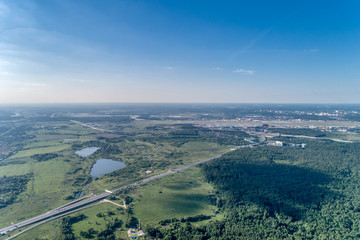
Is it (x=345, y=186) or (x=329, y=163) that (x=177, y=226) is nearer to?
(x=345, y=186)

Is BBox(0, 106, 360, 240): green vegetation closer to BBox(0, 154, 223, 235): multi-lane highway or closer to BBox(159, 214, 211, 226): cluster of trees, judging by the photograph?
BBox(159, 214, 211, 226): cluster of trees

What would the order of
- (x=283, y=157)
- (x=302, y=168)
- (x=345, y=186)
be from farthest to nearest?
1. (x=283, y=157)
2. (x=302, y=168)
3. (x=345, y=186)

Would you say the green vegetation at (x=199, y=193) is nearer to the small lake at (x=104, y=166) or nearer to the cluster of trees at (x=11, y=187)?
the cluster of trees at (x=11, y=187)

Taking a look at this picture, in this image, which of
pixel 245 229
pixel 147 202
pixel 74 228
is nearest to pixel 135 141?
pixel 147 202

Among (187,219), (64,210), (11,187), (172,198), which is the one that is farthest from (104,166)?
(187,219)

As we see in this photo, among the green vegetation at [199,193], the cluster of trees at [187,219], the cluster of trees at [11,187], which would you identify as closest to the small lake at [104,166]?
the green vegetation at [199,193]
